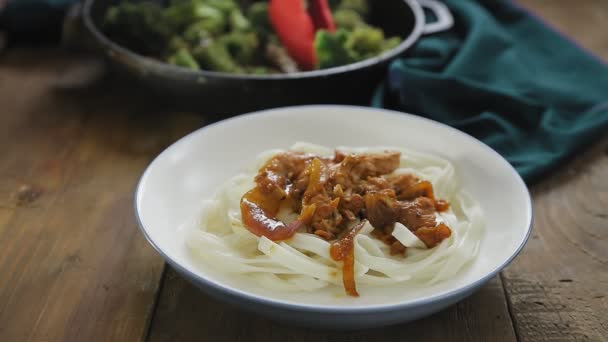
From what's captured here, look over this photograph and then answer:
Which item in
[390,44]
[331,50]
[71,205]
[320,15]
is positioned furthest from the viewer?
[320,15]

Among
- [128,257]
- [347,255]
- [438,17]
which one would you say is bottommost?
[128,257]

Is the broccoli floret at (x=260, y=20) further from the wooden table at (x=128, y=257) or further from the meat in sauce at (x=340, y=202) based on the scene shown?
the meat in sauce at (x=340, y=202)

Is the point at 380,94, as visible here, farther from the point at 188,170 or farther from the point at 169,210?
the point at 169,210

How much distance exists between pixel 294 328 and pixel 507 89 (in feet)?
6.29

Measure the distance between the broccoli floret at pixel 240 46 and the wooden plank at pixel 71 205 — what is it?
1.29 ft

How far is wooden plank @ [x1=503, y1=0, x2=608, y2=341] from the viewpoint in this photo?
2188 millimetres

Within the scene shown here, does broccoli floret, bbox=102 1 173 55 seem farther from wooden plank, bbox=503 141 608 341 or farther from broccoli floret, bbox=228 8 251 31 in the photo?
wooden plank, bbox=503 141 608 341

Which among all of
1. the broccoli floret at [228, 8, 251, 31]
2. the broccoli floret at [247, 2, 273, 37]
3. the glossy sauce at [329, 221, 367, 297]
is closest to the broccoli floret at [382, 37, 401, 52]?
the broccoli floret at [247, 2, 273, 37]

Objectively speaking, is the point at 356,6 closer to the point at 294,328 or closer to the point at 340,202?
the point at 340,202

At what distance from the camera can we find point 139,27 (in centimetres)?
357

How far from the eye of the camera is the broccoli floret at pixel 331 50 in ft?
10.9

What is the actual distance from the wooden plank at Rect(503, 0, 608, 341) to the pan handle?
96 centimetres

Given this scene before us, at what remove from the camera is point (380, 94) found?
3.31 metres

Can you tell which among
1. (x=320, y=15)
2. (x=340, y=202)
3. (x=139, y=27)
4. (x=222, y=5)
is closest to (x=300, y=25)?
(x=320, y=15)
